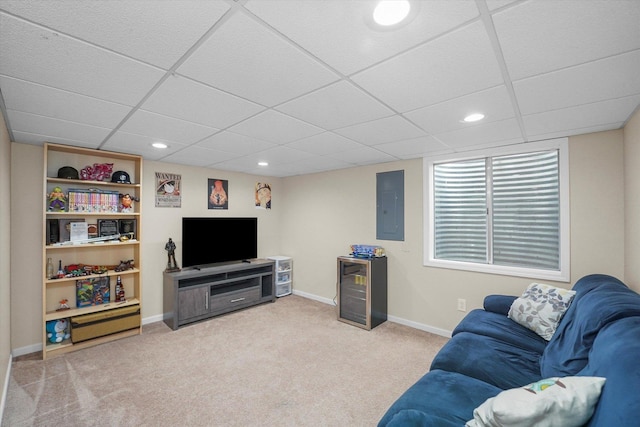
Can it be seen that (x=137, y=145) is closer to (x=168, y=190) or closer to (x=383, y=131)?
(x=168, y=190)

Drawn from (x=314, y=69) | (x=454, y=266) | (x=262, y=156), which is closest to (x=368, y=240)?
(x=454, y=266)

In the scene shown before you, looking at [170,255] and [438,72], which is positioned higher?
[438,72]

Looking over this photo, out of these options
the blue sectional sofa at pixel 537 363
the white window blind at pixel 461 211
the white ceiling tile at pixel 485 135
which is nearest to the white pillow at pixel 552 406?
the blue sectional sofa at pixel 537 363

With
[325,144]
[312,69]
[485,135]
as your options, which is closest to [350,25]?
[312,69]

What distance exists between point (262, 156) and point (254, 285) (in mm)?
2156

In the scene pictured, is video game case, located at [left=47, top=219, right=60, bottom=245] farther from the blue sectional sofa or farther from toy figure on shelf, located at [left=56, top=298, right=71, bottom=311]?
the blue sectional sofa

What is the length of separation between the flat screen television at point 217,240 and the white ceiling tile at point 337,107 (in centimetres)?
274

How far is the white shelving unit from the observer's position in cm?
508

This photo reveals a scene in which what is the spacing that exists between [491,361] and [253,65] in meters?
2.37

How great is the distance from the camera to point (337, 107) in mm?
2020

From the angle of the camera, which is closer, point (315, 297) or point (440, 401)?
point (440, 401)

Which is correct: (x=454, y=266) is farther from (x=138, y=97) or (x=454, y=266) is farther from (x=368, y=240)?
(x=138, y=97)

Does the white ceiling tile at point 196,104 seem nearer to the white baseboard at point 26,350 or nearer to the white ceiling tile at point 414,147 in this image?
the white ceiling tile at point 414,147

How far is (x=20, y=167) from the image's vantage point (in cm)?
297
